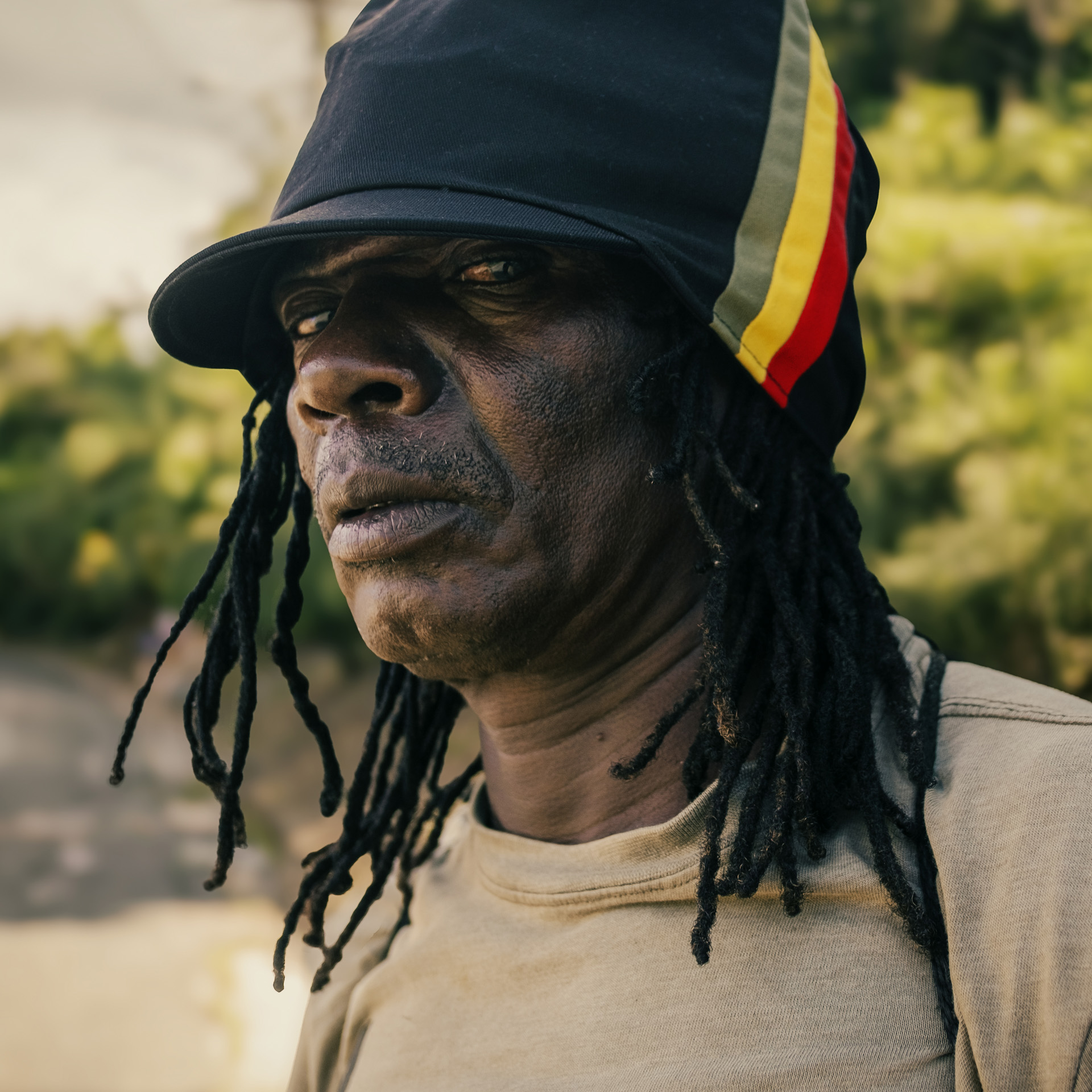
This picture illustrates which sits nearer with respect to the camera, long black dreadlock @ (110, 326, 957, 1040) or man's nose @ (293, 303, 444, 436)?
long black dreadlock @ (110, 326, 957, 1040)

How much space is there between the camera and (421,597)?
65.0 inches

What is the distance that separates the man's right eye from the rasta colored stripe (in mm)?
673

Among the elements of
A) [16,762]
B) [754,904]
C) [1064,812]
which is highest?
[1064,812]

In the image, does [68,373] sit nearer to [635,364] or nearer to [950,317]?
[950,317]

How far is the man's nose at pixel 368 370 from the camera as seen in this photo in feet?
5.38

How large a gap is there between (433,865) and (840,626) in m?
0.97

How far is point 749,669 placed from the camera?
1.66 meters

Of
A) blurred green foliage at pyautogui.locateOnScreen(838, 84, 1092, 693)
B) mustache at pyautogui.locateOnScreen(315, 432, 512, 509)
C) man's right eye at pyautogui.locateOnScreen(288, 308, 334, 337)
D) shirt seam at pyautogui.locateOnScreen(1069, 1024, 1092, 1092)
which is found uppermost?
man's right eye at pyautogui.locateOnScreen(288, 308, 334, 337)

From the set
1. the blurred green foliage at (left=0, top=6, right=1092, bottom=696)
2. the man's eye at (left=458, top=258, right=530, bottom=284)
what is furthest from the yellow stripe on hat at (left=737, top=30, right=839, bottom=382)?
→ the blurred green foliage at (left=0, top=6, right=1092, bottom=696)

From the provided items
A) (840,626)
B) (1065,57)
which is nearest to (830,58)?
(1065,57)

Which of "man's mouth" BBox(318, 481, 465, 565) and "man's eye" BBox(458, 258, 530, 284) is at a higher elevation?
"man's eye" BBox(458, 258, 530, 284)

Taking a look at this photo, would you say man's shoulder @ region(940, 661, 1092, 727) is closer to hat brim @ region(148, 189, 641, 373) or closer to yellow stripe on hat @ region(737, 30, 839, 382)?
yellow stripe on hat @ region(737, 30, 839, 382)

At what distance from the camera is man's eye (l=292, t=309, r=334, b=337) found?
188 centimetres

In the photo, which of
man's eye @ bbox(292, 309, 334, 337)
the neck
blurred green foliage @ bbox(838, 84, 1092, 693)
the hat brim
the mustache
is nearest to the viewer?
the hat brim
